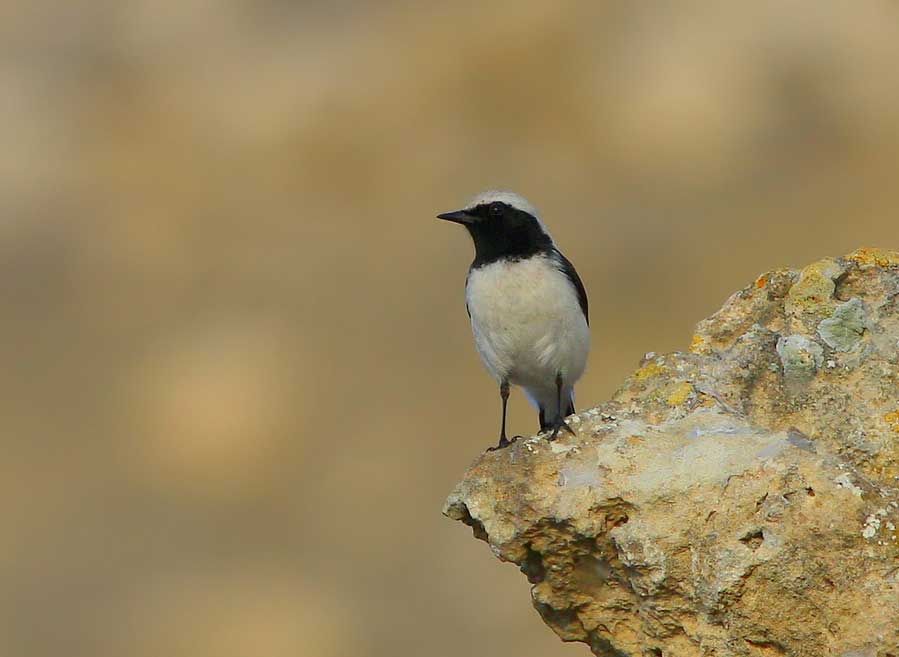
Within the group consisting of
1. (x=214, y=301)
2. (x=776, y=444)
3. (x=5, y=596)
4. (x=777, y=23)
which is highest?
(x=777, y=23)

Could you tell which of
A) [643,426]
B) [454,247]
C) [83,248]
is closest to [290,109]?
[83,248]

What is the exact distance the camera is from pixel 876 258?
7680mm

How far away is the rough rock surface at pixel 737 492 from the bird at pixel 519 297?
2560 mm

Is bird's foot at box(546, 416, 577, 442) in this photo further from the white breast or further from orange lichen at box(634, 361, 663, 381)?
the white breast

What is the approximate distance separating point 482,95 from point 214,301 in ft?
26.5

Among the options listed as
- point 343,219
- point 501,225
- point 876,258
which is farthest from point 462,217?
point 343,219

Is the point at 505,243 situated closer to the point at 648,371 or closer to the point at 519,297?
the point at 519,297

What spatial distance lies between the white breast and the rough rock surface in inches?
100

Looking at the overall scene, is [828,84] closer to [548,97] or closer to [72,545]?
[548,97]

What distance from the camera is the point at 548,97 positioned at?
33.1m

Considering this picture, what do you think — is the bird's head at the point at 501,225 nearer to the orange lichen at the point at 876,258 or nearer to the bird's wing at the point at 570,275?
the bird's wing at the point at 570,275

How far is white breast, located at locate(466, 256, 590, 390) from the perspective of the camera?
33.4 feet

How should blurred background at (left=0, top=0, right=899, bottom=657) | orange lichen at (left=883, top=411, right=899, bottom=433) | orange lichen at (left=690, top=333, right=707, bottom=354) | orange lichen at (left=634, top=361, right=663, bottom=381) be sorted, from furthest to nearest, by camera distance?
blurred background at (left=0, top=0, right=899, bottom=657) < orange lichen at (left=690, top=333, right=707, bottom=354) < orange lichen at (left=634, top=361, right=663, bottom=381) < orange lichen at (left=883, top=411, right=899, bottom=433)

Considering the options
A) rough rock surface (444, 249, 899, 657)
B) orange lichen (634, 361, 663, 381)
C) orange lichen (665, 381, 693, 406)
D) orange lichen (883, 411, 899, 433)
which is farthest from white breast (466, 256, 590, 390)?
orange lichen (883, 411, 899, 433)
